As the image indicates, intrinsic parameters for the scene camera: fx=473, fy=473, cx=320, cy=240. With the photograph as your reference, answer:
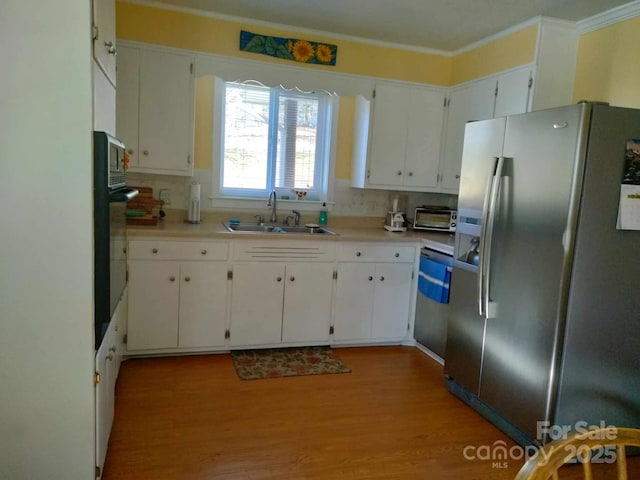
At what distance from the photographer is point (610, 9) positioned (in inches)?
115

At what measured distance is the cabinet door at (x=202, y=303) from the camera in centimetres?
319

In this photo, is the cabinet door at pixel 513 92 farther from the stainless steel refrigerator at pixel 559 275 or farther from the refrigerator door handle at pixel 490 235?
the refrigerator door handle at pixel 490 235

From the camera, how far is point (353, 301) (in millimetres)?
3594

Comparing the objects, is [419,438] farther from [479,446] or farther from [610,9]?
[610,9]

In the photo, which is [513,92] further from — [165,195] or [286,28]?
[165,195]

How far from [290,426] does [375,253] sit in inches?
59.4

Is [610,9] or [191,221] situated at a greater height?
[610,9]

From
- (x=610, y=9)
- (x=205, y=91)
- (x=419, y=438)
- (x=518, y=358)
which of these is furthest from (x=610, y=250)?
(x=205, y=91)

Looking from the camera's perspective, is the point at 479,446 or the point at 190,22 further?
the point at 190,22

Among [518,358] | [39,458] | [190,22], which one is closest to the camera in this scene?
[39,458]

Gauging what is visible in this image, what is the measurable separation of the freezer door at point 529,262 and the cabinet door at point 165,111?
213cm

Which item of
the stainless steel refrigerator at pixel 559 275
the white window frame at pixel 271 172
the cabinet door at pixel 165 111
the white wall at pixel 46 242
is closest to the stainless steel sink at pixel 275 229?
the white window frame at pixel 271 172

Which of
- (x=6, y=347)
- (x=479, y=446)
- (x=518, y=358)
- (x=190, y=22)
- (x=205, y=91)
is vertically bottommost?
(x=479, y=446)

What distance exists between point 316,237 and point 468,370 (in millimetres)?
1350
